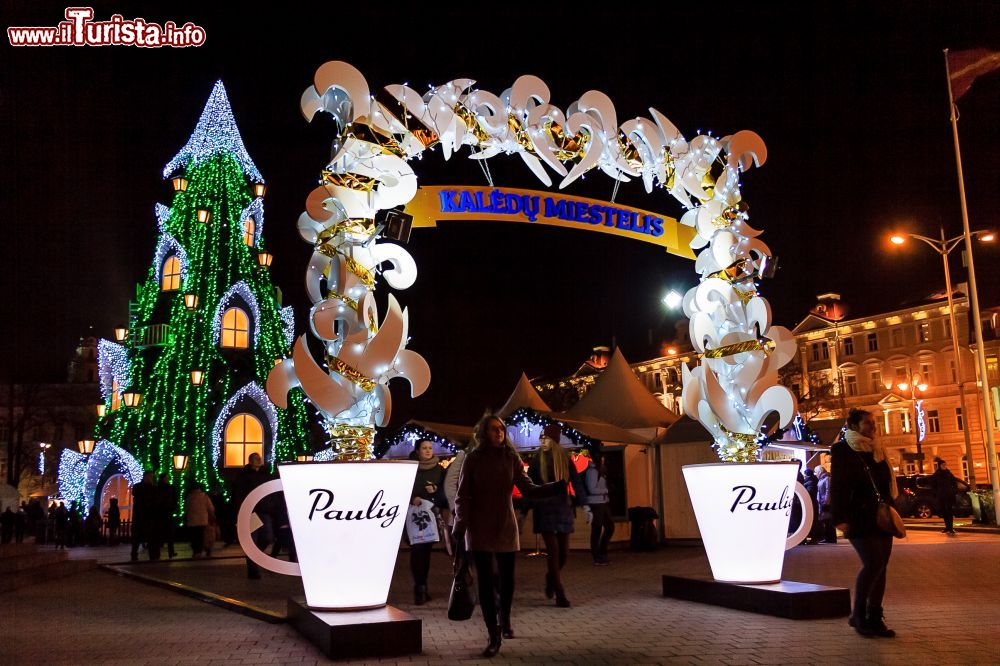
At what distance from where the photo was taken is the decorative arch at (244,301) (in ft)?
107

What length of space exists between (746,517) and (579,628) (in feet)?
7.71

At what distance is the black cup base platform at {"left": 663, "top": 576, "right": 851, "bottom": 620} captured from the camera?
803 centimetres

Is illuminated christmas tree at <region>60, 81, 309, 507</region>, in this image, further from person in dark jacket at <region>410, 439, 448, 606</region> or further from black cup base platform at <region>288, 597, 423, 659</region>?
black cup base platform at <region>288, 597, 423, 659</region>

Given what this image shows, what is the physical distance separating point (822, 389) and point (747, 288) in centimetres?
4909

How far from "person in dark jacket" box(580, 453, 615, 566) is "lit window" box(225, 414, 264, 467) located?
2085 cm

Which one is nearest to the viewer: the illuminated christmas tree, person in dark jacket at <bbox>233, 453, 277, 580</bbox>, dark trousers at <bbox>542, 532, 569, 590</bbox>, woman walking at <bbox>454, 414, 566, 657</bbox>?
woman walking at <bbox>454, 414, 566, 657</bbox>

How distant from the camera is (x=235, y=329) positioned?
3378 centimetres

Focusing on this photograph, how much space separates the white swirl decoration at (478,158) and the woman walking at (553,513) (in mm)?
1640

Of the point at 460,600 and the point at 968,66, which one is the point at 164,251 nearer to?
the point at 968,66

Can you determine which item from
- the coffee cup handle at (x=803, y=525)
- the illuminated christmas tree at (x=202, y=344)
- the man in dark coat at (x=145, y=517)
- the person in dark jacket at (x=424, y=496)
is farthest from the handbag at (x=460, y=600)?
the illuminated christmas tree at (x=202, y=344)

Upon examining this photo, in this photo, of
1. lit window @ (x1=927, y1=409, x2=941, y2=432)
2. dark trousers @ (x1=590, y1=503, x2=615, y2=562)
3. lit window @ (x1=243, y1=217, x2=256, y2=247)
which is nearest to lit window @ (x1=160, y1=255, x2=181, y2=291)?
lit window @ (x1=243, y1=217, x2=256, y2=247)

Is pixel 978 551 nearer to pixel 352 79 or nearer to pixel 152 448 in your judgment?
pixel 352 79

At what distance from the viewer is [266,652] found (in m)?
6.97

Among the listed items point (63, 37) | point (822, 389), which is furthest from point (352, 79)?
point (822, 389)
